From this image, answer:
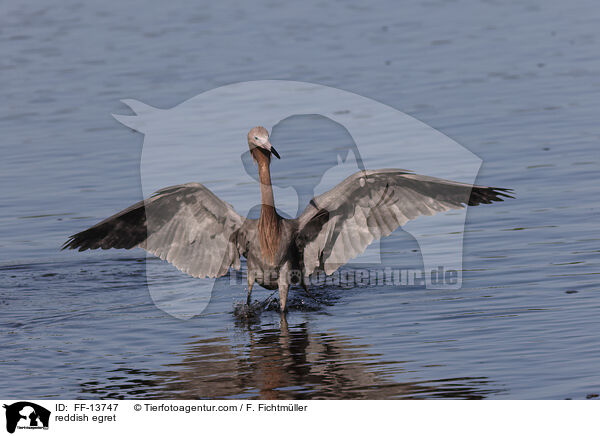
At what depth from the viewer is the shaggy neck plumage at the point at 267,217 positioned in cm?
1127

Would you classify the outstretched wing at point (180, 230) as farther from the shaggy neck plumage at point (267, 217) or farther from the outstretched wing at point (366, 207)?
the outstretched wing at point (366, 207)

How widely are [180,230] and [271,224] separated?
1.05 m

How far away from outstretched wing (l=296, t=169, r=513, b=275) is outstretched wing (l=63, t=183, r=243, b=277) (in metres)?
0.87

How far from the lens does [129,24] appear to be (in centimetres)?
2798

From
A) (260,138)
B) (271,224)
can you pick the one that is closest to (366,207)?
(271,224)

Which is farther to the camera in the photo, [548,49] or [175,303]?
[548,49]

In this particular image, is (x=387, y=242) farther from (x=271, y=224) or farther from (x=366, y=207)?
(x=271, y=224)

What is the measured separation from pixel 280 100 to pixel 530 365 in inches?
460

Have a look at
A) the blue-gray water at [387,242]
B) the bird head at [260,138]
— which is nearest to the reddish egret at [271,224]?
the bird head at [260,138]

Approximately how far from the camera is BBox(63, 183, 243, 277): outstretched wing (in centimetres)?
1097

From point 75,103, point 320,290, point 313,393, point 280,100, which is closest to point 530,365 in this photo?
point 313,393

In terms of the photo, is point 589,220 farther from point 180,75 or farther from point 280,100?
point 180,75

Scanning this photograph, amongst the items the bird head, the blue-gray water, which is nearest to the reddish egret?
the bird head

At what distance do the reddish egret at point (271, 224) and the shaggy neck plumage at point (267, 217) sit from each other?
11mm
